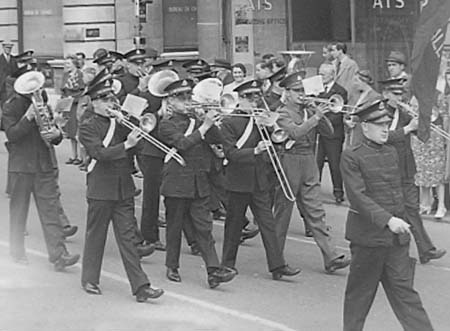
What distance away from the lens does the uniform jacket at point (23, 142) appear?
11.4 m

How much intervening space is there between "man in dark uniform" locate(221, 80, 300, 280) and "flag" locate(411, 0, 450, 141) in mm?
2273

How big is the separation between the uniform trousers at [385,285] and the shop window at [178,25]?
65.1 ft

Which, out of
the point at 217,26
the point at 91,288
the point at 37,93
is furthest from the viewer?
the point at 217,26

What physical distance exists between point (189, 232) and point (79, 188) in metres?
5.56

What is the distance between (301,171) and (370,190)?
3219 millimetres

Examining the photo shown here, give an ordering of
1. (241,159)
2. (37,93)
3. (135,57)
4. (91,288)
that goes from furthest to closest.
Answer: (135,57), (37,93), (241,159), (91,288)

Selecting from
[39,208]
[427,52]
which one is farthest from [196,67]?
[427,52]

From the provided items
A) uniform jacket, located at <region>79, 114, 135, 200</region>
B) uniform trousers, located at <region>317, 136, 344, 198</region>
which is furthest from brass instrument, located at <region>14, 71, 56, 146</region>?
uniform trousers, located at <region>317, 136, 344, 198</region>

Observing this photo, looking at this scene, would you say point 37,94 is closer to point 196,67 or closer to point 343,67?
point 196,67

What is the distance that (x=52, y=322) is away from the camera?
972 centimetres

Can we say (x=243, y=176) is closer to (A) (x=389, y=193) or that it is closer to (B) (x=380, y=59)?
(A) (x=389, y=193)

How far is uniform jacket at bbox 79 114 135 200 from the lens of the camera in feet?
34.0

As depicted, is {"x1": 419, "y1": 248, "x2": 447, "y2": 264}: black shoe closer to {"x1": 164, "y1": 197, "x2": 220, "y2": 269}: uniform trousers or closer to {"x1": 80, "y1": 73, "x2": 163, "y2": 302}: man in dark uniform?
{"x1": 164, "y1": 197, "x2": 220, "y2": 269}: uniform trousers

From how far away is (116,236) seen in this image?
1045 cm
